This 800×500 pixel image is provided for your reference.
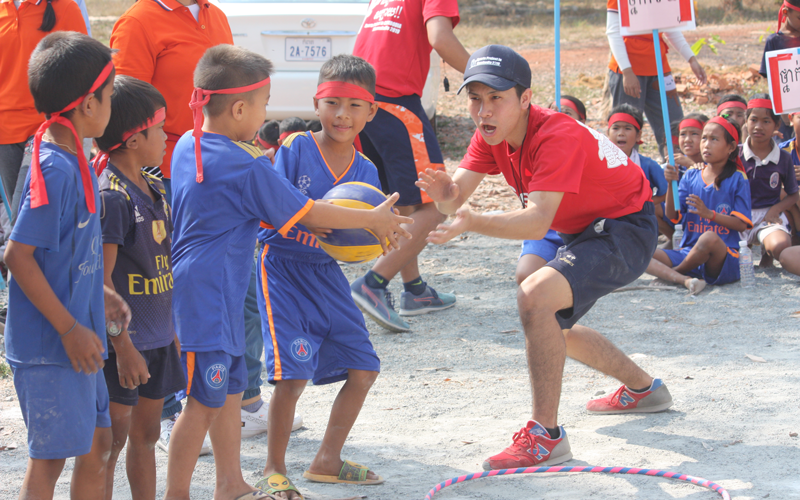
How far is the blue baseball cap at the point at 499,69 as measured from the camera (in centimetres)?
383

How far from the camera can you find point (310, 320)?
352 cm

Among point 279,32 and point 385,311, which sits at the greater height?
point 279,32

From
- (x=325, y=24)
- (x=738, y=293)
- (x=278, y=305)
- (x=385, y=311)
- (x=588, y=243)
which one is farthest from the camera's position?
(x=325, y=24)

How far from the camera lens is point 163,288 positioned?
305 cm

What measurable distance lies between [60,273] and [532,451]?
88.2 inches

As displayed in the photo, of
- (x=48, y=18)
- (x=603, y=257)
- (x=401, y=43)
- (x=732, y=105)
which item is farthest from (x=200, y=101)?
(x=732, y=105)

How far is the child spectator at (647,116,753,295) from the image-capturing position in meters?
6.67

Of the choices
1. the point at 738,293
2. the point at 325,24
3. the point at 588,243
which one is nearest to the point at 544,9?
the point at 325,24

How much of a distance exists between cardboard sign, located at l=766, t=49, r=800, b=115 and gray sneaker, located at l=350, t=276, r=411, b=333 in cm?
426

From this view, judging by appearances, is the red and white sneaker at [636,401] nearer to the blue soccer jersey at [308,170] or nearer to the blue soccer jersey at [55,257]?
the blue soccer jersey at [308,170]

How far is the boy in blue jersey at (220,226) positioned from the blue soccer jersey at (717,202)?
15.3 feet

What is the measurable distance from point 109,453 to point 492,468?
5.64ft

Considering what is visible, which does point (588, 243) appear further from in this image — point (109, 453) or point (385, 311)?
point (109, 453)

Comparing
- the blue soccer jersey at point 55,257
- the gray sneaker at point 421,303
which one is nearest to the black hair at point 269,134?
the gray sneaker at point 421,303
